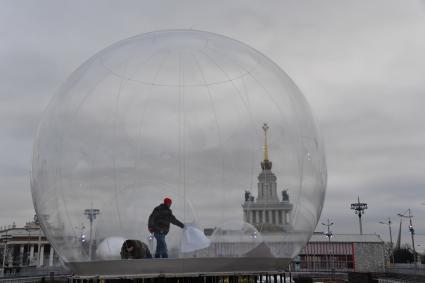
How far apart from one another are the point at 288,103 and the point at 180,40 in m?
2.24

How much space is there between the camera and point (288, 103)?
8.84 metres

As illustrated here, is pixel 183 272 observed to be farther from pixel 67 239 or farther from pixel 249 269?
pixel 67 239

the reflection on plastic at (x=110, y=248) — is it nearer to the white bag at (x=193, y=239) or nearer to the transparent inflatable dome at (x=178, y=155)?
the transparent inflatable dome at (x=178, y=155)

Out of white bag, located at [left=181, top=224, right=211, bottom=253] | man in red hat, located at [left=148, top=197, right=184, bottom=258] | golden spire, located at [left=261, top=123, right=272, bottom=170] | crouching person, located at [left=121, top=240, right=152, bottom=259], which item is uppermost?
golden spire, located at [left=261, top=123, right=272, bottom=170]

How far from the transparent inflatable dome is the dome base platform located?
0.42 feet

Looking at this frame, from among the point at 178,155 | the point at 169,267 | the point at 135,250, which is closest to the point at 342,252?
the point at 169,267

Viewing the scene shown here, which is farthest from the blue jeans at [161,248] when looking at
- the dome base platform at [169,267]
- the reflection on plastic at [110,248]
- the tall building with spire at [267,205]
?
the tall building with spire at [267,205]

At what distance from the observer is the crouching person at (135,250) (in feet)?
25.5

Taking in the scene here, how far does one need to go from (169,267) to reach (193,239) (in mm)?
637

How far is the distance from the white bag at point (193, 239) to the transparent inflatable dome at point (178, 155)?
3.4 inches

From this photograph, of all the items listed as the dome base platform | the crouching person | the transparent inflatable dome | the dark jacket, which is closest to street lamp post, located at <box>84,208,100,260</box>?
the transparent inflatable dome

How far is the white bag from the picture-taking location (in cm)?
764

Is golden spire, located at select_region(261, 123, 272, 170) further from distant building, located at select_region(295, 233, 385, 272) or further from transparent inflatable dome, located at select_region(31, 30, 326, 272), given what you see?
distant building, located at select_region(295, 233, 385, 272)

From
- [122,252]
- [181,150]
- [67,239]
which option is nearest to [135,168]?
[181,150]
